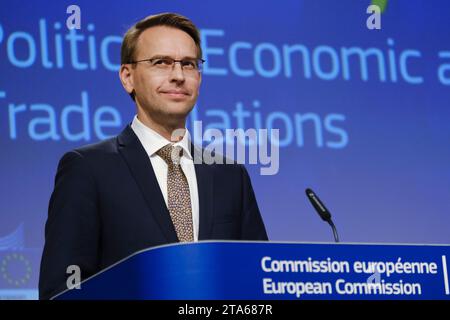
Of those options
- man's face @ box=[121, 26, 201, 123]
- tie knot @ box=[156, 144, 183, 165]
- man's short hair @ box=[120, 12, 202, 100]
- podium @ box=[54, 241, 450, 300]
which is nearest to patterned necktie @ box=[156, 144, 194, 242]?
tie knot @ box=[156, 144, 183, 165]

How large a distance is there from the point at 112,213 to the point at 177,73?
1.83ft

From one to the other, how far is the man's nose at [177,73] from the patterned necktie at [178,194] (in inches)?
9.4

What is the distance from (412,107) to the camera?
14.9 ft

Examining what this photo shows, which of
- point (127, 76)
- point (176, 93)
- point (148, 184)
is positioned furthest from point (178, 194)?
point (127, 76)

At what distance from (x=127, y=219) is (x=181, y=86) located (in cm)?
53

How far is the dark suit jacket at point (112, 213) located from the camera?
116 inches

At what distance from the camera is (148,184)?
3088mm

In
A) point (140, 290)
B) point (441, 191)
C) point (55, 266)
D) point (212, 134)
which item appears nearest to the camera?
point (140, 290)

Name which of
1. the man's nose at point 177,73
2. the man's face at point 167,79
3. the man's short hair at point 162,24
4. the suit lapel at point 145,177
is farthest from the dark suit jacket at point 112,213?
the man's short hair at point 162,24

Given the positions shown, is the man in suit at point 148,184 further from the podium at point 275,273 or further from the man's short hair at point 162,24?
the podium at point 275,273

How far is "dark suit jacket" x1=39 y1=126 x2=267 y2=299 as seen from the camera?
116 inches

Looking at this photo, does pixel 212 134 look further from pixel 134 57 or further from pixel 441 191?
pixel 441 191

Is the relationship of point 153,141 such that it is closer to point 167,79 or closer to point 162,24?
point 167,79
